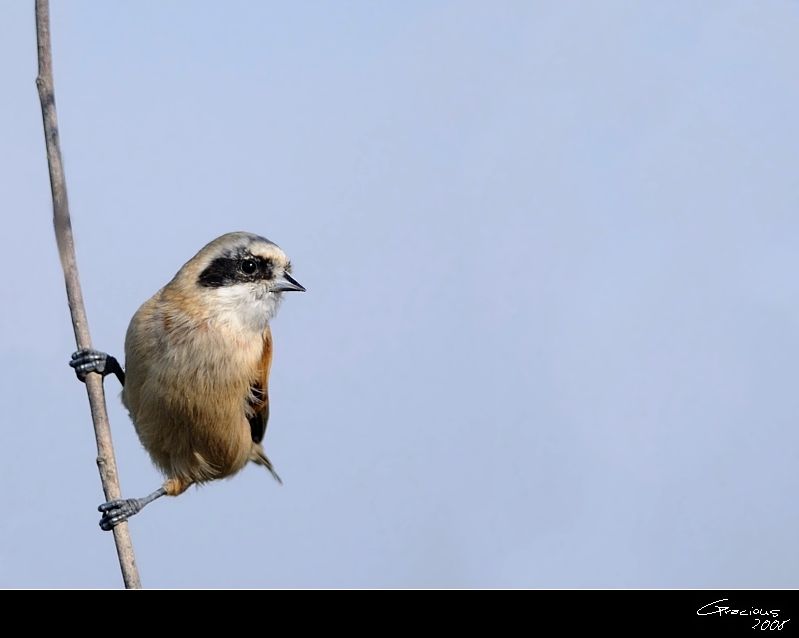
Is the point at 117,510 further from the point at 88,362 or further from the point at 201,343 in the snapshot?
the point at 201,343

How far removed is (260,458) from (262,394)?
2.77 ft

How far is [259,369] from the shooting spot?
222 inches

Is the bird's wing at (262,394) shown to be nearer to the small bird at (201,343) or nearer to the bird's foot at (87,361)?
the small bird at (201,343)

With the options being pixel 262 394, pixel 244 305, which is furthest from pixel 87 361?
pixel 262 394

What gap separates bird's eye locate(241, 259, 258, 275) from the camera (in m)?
5.29

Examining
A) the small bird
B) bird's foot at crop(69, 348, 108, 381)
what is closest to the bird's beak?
the small bird

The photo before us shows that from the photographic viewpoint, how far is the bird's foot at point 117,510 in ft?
15.0

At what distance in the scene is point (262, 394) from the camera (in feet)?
19.0
